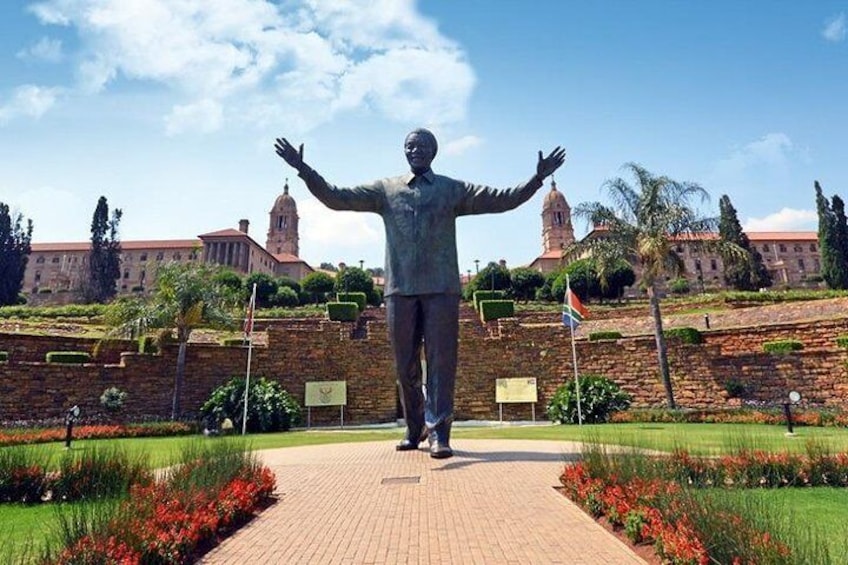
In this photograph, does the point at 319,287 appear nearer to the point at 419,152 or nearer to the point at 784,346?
the point at 784,346

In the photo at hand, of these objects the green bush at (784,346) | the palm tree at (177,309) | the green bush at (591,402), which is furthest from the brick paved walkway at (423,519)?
the green bush at (784,346)

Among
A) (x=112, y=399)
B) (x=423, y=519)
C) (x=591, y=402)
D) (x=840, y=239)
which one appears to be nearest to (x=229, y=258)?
(x=112, y=399)

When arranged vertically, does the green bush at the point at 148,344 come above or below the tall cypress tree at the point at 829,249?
below

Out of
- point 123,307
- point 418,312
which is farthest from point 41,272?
point 418,312

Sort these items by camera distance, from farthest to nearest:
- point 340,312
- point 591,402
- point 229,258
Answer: point 229,258, point 340,312, point 591,402

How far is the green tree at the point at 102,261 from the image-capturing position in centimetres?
6650

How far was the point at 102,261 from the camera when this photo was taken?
223 feet

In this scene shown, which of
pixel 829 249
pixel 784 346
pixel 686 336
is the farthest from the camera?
pixel 829 249

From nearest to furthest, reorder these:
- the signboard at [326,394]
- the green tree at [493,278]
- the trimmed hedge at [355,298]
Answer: the signboard at [326,394] < the trimmed hedge at [355,298] < the green tree at [493,278]

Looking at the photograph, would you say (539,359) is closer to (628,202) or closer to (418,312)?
(628,202)

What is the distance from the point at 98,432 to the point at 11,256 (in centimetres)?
5989

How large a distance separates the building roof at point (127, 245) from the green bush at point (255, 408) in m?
79.4

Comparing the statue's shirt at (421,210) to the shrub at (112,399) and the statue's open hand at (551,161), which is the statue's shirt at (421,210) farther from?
the shrub at (112,399)

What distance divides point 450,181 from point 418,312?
7.23ft
